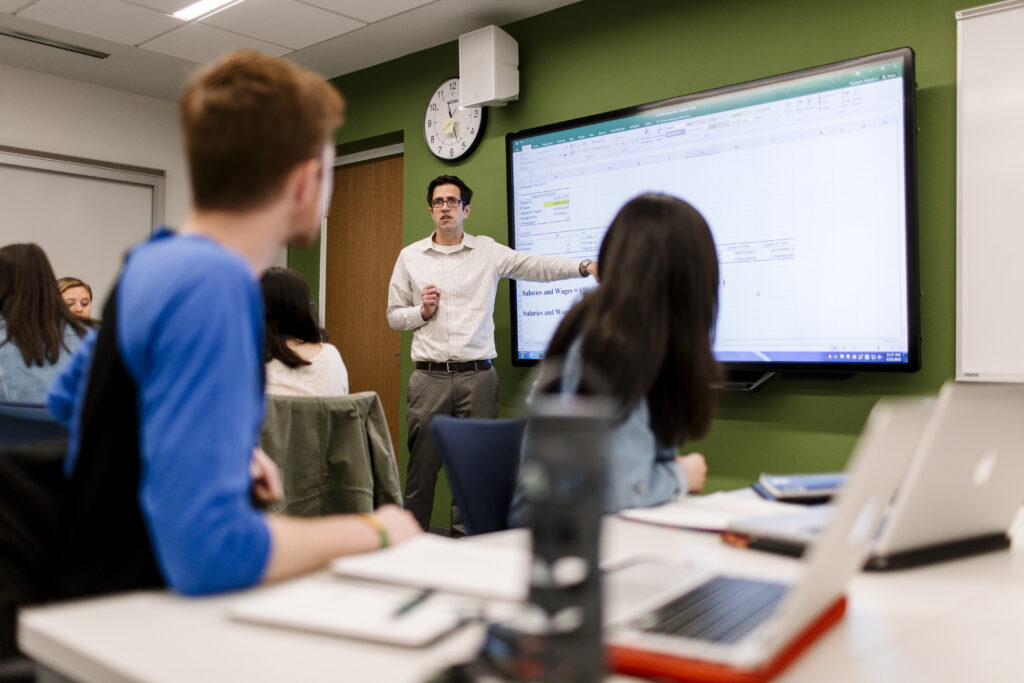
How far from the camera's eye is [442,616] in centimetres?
76

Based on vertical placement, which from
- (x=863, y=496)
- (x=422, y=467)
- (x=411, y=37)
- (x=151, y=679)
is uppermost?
(x=411, y=37)

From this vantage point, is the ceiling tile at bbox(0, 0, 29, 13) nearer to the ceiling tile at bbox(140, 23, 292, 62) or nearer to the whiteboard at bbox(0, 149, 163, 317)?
the ceiling tile at bbox(140, 23, 292, 62)

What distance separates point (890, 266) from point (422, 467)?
7.02 feet

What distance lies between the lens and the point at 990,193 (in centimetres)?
264

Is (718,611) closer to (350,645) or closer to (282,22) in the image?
(350,645)

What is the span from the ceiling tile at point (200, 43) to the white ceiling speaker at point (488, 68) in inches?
44.2

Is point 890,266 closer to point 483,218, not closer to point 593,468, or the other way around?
point 483,218

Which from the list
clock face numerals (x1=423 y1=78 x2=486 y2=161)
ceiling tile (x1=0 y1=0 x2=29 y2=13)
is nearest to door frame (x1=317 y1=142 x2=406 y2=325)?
clock face numerals (x1=423 y1=78 x2=486 y2=161)

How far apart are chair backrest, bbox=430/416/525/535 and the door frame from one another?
3.39 metres

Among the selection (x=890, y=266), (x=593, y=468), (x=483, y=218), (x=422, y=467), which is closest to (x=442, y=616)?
(x=593, y=468)

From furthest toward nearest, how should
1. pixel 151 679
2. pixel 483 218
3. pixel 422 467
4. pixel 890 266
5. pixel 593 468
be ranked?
pixel 483 218 → pixel 422 467 → pixel 890 266 → pixel 151 679 → pixel 593 468

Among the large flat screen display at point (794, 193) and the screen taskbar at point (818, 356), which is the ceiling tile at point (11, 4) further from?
the screen taskbar at point (818, 356)

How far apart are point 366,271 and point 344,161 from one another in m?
0.74

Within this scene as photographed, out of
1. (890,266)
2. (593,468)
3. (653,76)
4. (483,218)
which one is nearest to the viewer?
(593,468)
